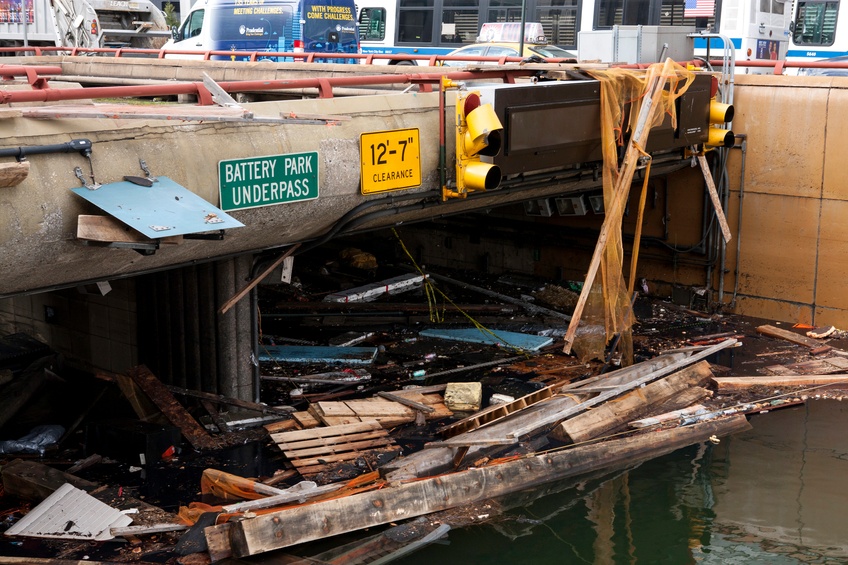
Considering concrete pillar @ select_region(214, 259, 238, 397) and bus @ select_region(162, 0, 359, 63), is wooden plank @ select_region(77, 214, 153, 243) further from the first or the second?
bus @ select_region(162, 0, 359, 63)

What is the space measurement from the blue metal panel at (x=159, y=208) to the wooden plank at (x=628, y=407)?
4.40 meters

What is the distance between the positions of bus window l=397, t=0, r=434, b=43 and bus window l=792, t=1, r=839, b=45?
31.8 ft

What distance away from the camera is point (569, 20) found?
82.7 feet

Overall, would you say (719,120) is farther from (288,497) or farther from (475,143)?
(288,497)

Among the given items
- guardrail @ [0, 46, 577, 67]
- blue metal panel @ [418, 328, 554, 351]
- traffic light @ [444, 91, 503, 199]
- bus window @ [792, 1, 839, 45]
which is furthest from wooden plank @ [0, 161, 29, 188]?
bus window @ [792, 1, 839, 45]

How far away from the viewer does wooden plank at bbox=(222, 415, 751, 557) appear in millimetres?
8016

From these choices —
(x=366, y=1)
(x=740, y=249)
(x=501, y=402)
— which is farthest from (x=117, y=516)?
(x=366, y=1)

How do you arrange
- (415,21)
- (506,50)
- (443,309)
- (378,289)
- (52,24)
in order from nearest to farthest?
(443,309) → (378,289) → (506,50) → (52,24) → (415,21)

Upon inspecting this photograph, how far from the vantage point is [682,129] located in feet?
44.1

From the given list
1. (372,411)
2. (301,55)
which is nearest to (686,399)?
(372,411)

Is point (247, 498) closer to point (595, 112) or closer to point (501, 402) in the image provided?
point (501, 402)

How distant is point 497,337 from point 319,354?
8.75 feet

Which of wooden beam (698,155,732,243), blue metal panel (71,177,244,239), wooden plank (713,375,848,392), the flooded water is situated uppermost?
blue metal panel (71,177,244,239)

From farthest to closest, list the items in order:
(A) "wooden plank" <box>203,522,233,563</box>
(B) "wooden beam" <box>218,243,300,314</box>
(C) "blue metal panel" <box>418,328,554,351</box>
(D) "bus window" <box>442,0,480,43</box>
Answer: (D) "bus window" <box>442,0,480,43</box> → (C) "blue metal panel" <box>418,328,554,351</box> → (B) "wooden beam" <box>218,243,300,314</box> → (A) "wooden plank" <box>203,522,233,563</box>
